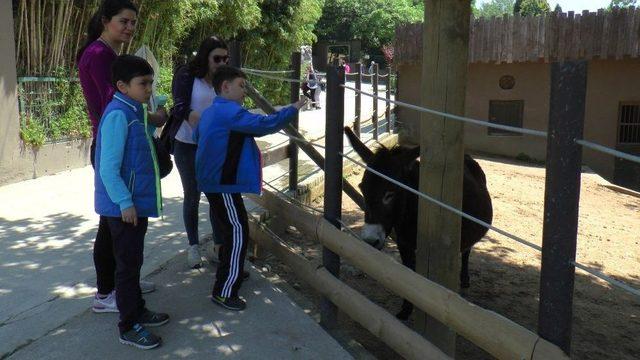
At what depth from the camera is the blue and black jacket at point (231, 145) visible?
3.33 metres

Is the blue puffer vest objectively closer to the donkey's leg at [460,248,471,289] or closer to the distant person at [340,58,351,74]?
the distant person at [340,58,351,74]

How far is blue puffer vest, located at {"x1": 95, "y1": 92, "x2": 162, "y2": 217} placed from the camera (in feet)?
9.84

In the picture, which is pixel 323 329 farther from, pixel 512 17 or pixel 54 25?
pixel 512 17

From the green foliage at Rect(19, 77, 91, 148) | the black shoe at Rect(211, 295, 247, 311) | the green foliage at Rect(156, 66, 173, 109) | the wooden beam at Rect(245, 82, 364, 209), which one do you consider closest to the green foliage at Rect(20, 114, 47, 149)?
the green foliage at Rect(19, 77, 91, 148)

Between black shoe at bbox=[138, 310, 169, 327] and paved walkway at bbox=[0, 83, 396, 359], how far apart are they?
71 mm

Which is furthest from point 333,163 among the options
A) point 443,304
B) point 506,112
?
point 506,112

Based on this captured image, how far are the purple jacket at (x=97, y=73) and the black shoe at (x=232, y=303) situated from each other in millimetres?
1209

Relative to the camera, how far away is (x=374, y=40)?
4353cm

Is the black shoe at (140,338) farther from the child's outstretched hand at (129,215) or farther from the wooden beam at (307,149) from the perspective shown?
the wooden beam at (307,149)

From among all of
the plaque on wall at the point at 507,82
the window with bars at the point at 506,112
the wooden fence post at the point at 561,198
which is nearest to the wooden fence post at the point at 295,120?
the wooden fence post at the point at 561,198

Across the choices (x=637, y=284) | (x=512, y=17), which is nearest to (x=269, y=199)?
(x=637, y=284)

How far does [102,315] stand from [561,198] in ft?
8.53

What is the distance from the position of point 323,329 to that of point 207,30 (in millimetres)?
10425

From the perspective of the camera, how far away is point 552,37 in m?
13.3
